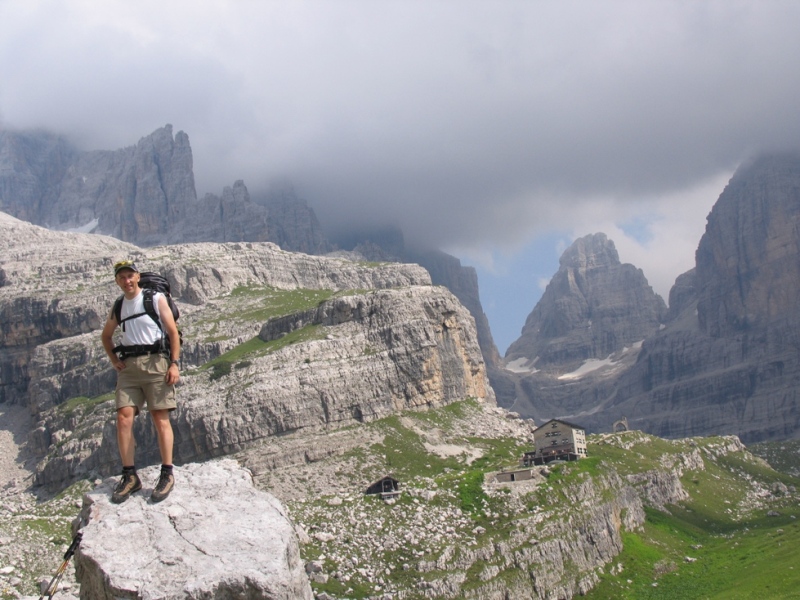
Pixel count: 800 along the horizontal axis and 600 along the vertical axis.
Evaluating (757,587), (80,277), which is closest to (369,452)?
(757,587)

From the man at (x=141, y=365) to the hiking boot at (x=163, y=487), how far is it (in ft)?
0.10

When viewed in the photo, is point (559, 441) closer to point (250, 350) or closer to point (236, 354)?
point (250, 350)

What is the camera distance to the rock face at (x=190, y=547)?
43.2 ft

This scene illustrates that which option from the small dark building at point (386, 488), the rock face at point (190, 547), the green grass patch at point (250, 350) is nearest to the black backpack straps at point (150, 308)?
the rock face at point (190, 547)

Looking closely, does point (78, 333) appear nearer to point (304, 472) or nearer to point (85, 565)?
point (304, 472)

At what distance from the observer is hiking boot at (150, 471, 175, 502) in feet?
48.9

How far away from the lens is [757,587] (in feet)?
265

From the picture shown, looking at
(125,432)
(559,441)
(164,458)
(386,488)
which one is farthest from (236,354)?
(164,458)

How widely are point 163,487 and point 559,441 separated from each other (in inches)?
4413

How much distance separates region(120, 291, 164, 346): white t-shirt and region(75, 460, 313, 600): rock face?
2600 mm

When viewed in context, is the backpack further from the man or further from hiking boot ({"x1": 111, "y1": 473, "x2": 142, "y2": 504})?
hiking boot ({"x1": 111, "y1": 473, "x2": 142, "y2": 504})

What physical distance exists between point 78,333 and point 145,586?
551 feet

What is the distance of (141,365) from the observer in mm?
15422

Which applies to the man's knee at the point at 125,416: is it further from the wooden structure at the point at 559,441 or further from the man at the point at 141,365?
the wooden structure at the point at 559,441
